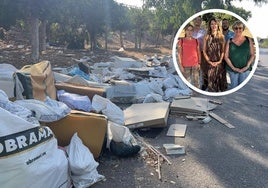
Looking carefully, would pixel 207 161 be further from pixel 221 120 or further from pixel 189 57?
pixel 189 57

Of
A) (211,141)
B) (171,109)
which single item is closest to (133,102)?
(171,109)

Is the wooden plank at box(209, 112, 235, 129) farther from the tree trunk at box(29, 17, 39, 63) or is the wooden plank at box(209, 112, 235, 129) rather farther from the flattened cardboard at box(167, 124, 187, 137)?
the tree trunk at box(29, 17, 39, 63)

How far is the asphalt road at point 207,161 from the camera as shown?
324cm

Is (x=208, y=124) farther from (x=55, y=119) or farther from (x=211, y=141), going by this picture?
(x=55, y=119)

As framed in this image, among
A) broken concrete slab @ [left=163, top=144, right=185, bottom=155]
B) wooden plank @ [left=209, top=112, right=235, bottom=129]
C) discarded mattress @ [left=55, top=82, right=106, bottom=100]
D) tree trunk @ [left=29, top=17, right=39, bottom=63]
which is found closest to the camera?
broken concrete slab @ [left=163, top=144, right=185, bottom=155]

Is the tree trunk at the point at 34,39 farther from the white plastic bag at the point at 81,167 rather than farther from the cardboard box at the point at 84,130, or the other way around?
the white plastic bag at the point at 81,167

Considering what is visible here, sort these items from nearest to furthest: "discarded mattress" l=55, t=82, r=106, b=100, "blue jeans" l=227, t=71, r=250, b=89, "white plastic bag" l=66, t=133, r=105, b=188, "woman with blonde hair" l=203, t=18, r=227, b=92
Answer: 1. "woman with blonde hair" l=203, t=18, r=227, b=92
2. "blue jeans" l=227, t=71, r=250, b=89
3. "white plastic bag" l=66, t=133, r=105, b=188
4. "discarded mattress" l=55, t=82, r=106, b=100

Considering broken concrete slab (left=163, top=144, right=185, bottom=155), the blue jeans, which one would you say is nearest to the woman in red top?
the blue jeans

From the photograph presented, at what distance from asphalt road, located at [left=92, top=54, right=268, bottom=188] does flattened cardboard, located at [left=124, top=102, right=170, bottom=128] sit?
0.18 meters

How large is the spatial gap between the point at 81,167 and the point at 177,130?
7.07 ft

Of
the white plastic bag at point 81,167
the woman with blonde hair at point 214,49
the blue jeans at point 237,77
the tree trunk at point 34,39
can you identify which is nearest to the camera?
the woman with blonde hair at point 214,49

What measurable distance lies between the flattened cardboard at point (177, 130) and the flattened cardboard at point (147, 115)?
0.14 meters

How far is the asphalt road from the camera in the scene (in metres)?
3.24

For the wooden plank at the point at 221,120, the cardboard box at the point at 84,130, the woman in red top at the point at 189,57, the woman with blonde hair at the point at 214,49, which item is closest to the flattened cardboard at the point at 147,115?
the wooden plank at the point at 221,120
